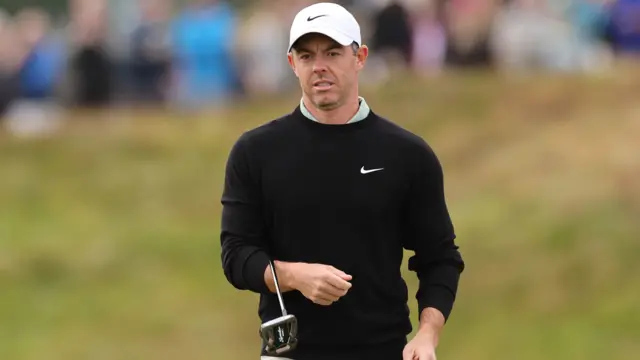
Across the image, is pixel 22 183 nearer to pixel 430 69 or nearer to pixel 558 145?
pixel 430 69

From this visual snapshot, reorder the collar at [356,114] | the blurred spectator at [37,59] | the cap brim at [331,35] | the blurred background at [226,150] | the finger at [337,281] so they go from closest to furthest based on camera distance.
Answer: the finger at [337,281], the cap brim at [331,35], the collar at [356,114], the blurred background at [226,150], the blurred spectator at [37,59]

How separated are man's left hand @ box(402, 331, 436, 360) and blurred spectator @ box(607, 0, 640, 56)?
13.6 m

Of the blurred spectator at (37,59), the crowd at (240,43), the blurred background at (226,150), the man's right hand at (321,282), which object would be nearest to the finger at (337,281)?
the man's right hand at (321,282)

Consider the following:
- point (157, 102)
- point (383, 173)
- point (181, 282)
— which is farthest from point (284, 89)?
point (383, 173)

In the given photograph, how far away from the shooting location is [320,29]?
6.59 meters

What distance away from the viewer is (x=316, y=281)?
254 inches

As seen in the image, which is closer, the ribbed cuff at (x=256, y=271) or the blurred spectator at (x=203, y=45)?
the ribbed cuff at (x=256, y=271)

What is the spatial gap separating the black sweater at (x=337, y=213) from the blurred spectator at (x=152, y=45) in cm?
1444

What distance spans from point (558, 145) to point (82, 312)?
606cm

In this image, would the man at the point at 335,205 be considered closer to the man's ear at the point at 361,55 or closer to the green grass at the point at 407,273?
the man's ear at the point at 361,55

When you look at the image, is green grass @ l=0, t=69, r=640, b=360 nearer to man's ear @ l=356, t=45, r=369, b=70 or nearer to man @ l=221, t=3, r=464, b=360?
man @ l=221, t=3, r=464, b=360

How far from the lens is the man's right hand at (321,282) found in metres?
6.41

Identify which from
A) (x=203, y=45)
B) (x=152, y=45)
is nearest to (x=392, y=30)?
(x=203, y=45)

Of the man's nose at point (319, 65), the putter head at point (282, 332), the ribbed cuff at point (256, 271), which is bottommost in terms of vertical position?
the putter head at point (282, 332)
